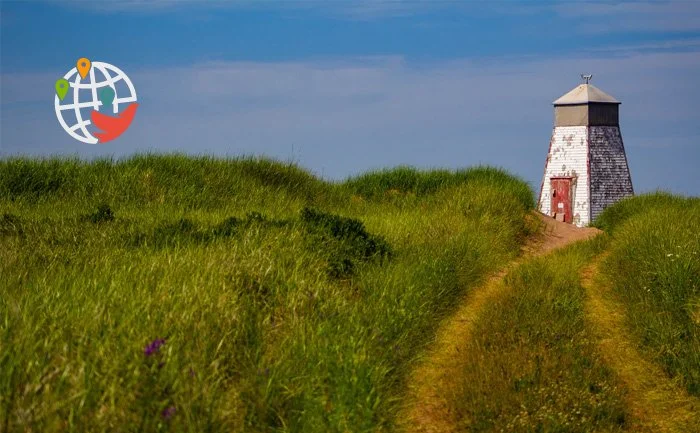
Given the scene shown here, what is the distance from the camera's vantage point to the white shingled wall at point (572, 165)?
32375 millimetres

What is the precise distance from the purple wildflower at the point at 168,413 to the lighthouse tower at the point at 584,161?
29.0 meters

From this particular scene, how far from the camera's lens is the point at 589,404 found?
22.1ft

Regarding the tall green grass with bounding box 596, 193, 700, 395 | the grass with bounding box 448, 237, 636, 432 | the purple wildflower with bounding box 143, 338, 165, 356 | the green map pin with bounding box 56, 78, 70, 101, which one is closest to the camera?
the purple wildflower with bounding box 143, 338, 165, 356

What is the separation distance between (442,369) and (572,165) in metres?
26.9

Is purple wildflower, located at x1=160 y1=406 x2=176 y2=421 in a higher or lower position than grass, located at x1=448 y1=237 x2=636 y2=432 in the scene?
higher

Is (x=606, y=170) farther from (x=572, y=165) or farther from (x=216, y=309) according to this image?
(x=216, y=309)

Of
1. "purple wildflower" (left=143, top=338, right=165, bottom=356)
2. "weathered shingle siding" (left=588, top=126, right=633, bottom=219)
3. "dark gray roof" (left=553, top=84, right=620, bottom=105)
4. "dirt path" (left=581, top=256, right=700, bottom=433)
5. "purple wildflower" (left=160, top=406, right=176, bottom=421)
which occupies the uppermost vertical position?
"dark gray roof" (left=553, top=84, right=620, bottom=105)

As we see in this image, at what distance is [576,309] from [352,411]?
489 cm

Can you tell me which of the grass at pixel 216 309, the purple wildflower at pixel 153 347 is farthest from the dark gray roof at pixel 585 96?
the purple wildflower at pixel 153 347

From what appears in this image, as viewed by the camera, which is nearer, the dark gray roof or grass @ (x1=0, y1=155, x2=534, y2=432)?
grass @ (x1=0, y1=155, x2=534, y2=432)

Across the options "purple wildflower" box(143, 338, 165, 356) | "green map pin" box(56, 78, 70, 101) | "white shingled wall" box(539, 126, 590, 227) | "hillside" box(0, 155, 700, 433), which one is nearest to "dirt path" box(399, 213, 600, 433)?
"hillside" box(0, 155, 700, 433)

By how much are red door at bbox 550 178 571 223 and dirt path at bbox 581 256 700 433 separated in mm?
22441

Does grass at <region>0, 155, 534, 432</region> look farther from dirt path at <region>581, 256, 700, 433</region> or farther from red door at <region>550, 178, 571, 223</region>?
red door at <region>550, 178, 571, 223</region>

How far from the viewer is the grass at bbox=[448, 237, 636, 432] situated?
6.42 meters
